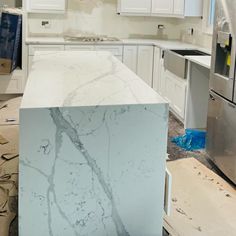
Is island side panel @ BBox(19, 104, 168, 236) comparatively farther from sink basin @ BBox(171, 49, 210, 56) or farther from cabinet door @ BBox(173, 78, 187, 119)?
sink basin @ BBox(171, 49, 210, 56)

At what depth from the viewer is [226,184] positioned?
3.29 metres

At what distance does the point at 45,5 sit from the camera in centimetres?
574

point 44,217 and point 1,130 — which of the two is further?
point 1,130

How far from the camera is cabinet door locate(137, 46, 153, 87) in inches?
231

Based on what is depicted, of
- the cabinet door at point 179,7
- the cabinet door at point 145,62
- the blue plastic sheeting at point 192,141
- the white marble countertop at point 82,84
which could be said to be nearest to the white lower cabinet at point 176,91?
the blue plastic sheeting at point 192,141

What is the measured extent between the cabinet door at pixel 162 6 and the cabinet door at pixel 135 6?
0.08 metres

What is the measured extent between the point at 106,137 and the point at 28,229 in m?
0.54

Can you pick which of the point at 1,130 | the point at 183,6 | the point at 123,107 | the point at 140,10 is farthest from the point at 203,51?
the point at 123,107

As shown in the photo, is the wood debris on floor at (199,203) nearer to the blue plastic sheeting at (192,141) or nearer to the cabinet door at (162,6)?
the blue plastic sheeting at (192,141)

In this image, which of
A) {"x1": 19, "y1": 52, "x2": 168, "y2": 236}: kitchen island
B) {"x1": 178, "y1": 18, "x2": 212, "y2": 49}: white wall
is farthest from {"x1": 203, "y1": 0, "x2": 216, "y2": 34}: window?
{"x1": 19, "y1": 52, "x2": 168, "y2": 236}: kitchen island

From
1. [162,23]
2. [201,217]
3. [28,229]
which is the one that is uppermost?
[162,23]

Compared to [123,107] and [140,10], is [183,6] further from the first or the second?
[123,107]

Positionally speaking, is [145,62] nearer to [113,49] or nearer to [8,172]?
[113,49]

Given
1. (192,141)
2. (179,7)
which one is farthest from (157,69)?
(192,141)
